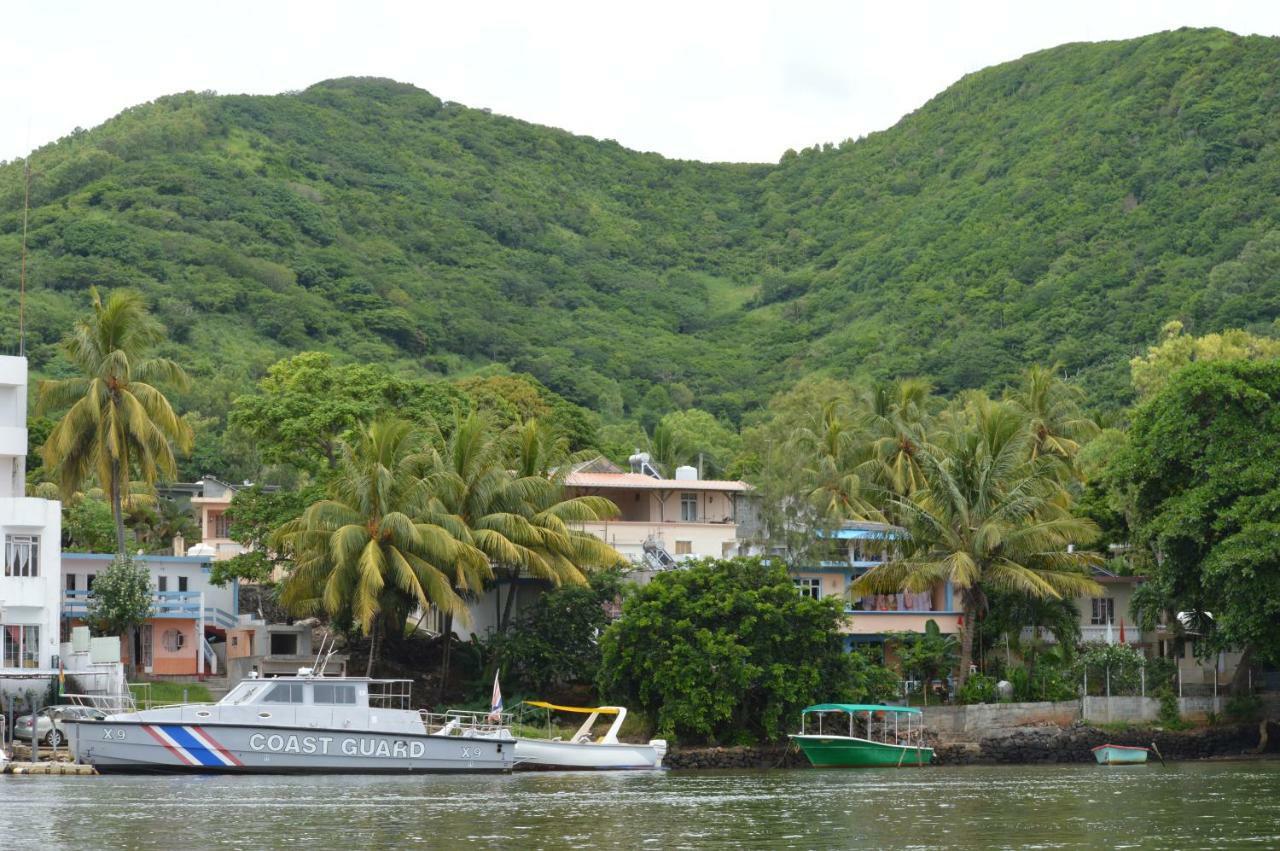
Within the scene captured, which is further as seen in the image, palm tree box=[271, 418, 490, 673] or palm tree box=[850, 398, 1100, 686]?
palm tree box=[850, 398, 1100, 686]

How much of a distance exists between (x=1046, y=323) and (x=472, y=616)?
275 feet

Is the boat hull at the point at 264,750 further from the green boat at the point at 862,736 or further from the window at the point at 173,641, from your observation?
the window at the point at 173,641

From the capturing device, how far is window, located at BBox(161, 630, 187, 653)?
60.4 meters

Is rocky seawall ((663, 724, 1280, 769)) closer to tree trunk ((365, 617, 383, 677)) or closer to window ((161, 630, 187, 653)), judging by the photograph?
tree trunk ((365, 617, 383, 677))

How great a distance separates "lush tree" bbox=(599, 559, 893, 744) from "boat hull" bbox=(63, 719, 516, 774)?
564 cm

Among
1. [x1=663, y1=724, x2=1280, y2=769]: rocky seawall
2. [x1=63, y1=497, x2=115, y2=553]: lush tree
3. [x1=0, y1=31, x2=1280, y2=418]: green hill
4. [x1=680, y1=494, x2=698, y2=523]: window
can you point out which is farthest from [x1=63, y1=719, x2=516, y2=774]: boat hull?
[x1=0, y1=31, x2=1280, y2=418]: green hill

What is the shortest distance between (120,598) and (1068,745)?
28.9 metres

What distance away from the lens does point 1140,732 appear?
55375 mm

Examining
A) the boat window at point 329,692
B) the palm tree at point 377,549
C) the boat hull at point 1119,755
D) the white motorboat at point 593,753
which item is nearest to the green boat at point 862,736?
the white motorboat at point 593,753

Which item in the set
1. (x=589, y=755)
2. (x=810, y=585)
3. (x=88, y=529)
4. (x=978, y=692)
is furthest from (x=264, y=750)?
(x=88, y=529)

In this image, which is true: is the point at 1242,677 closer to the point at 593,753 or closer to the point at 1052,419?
the point at 1052,419

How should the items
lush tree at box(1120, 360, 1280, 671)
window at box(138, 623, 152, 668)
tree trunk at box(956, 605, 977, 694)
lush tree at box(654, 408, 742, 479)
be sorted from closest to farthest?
lush tree at box(1120, 360, 1280, 671), tree trunk at box(956, 605, 977, 694), window at box(138, 623, 152, 668), lush tree at box(654, 408, 742, 479)

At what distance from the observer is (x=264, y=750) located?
4569 centimetres

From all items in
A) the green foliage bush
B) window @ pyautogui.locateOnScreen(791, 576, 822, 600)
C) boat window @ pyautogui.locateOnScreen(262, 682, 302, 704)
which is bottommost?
the green foliage bush
